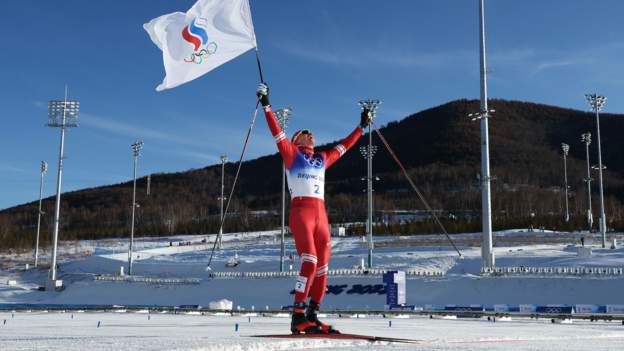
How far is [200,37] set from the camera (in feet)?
38.0

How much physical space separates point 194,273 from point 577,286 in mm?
33148

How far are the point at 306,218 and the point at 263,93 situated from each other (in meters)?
2.07

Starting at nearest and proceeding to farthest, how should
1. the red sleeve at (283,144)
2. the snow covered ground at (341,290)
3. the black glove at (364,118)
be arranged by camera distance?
1. the snow covered ground at (341,290)
2. the red sleeve at (283,144)
3. the black glove at (364,118)

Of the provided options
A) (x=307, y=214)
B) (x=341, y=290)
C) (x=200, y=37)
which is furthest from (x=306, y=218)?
(x=341, y=290)

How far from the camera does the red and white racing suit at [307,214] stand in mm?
9531

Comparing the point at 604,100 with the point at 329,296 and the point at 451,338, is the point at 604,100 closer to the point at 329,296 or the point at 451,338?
the point at 329,296

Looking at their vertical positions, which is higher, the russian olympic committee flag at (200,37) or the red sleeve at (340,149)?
the russian olympic committee flag at (200,37)

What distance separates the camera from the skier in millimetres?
9484

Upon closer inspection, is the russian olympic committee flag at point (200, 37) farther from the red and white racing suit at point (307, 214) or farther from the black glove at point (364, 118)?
the black glove at point (364, 118)

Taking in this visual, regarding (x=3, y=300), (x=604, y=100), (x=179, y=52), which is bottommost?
(x=3, y=300)

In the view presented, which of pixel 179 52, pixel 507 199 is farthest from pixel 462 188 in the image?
pixel 179 52

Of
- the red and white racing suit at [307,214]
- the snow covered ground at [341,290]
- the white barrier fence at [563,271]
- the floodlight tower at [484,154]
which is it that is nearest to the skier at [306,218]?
the red and white racing suit at [307,214]

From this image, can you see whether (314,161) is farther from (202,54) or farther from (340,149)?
(202,54)

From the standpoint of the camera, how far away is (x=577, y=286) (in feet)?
120
